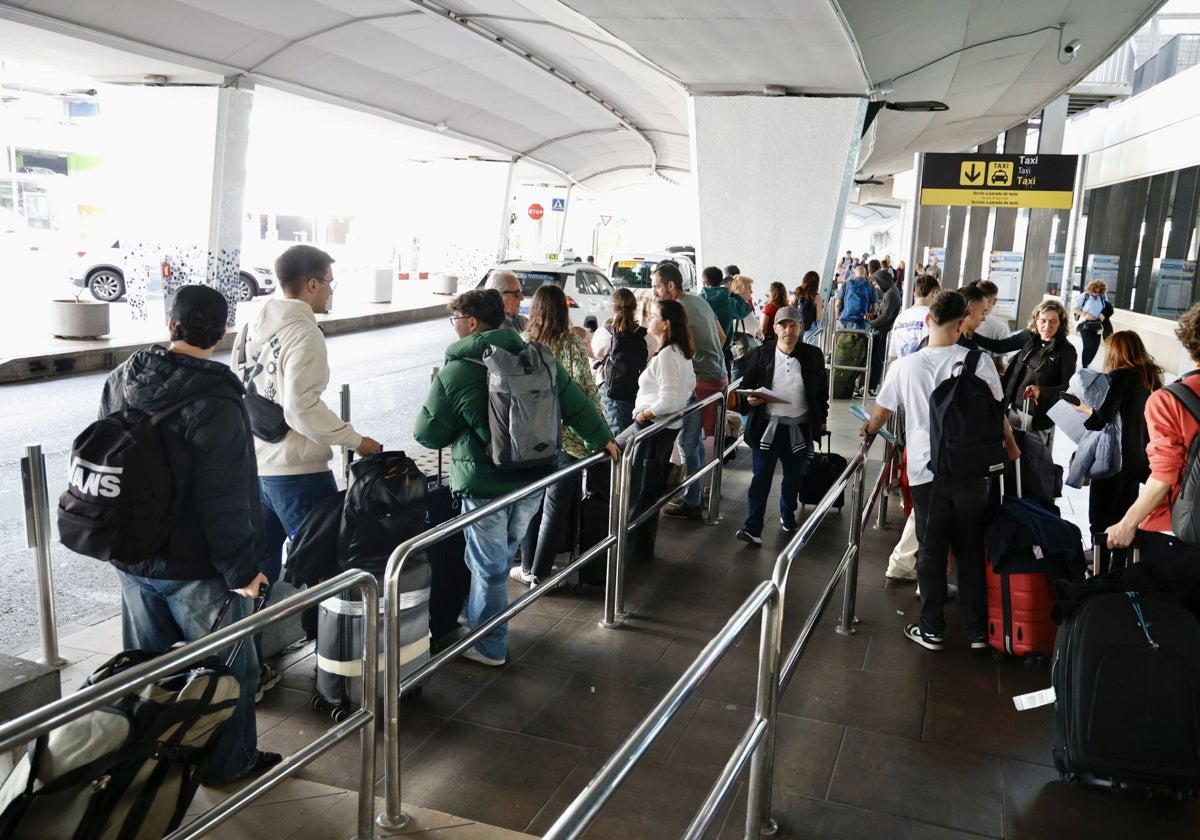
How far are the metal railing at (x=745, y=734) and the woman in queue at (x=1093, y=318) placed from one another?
1364cm

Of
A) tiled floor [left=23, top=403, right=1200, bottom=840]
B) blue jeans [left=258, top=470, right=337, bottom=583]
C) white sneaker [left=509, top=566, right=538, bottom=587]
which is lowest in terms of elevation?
tiled floor [left=23, top=403, right=1200, bottom=840]

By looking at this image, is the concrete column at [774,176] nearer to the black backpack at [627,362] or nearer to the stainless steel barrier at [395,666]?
the black backpack at [627,362]

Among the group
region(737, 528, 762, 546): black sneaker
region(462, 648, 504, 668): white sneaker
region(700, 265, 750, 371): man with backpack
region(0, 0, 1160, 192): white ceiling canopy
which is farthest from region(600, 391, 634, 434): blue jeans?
region(0, 0, 1160, 192): white ceiling canopy

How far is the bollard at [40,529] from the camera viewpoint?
4469 millimetres

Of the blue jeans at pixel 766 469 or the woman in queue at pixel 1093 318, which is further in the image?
the woman in queue at pixel 1093 318

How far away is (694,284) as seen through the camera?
776 inches

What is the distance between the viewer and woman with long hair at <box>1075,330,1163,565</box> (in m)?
5.22

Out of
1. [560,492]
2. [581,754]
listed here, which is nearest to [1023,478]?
A: [560,492]

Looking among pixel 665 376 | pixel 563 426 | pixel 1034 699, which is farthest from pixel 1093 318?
pixel 1034 699

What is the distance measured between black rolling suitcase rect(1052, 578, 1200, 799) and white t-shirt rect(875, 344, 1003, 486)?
54.2 inches

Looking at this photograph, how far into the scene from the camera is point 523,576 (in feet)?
19.4

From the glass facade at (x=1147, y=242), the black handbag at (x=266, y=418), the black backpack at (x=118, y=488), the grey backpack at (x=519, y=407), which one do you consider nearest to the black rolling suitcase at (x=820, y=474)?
the grey backpack at (x=519, y=407)

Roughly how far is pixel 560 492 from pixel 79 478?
299 cm

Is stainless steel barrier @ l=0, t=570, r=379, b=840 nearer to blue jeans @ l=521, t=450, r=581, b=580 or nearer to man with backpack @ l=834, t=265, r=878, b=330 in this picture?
blue jeans @ l=521, t=450, r=581, b=580
